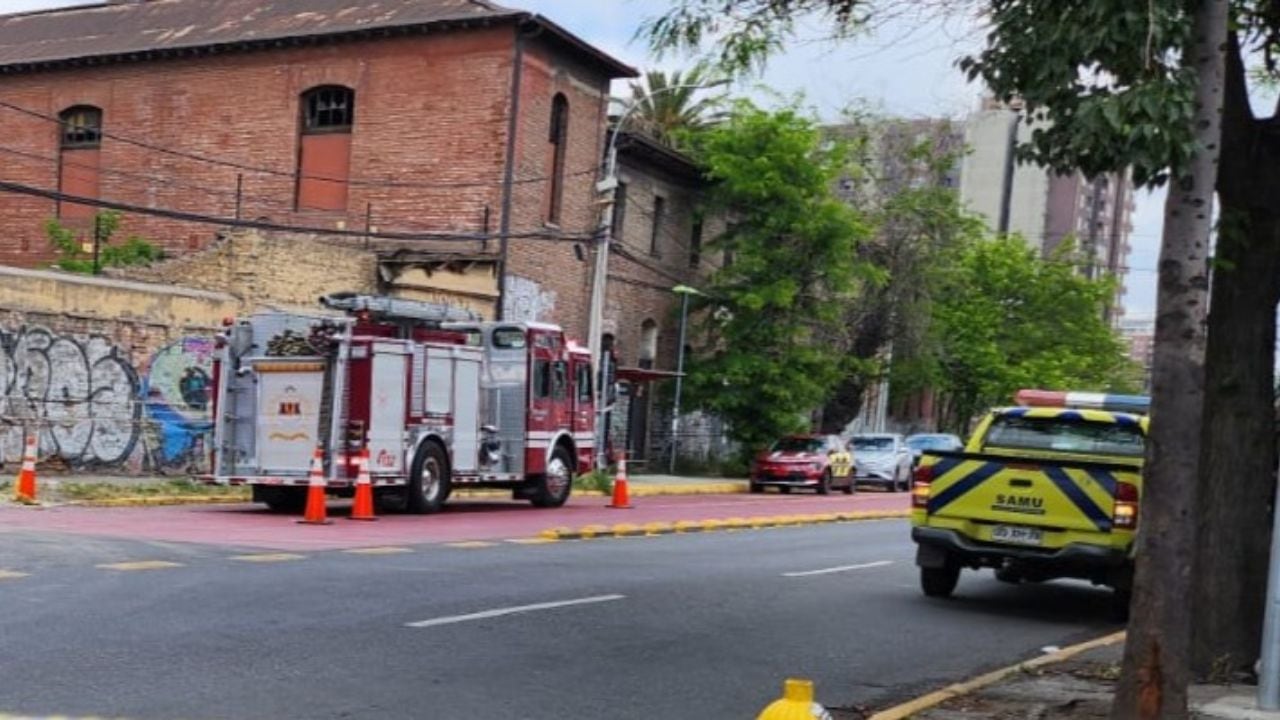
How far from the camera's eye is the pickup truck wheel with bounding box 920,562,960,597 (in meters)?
13.4

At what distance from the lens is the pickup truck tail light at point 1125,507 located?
38.5 ft

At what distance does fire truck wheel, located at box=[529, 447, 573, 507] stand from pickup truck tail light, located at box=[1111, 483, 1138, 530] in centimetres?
1222

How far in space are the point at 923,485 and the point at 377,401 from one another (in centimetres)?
871

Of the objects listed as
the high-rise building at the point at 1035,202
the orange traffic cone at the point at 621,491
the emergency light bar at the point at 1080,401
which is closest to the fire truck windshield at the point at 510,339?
the orange traffic cone at the point at 621,491

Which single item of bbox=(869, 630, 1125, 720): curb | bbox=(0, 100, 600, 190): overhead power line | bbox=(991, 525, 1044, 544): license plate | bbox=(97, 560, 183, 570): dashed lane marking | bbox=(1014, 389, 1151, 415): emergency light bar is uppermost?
bbox=(0, 100, 600, 190): overhead power line

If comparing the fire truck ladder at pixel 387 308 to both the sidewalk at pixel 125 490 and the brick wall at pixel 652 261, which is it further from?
the brick wall at pixel 652 261

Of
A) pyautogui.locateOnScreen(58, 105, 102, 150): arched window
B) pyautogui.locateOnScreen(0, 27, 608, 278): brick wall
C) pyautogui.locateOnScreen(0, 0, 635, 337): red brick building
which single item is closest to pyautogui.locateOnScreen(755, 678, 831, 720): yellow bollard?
pyautogui.locateOnScreen(0, 0, 635, 337): red brick building

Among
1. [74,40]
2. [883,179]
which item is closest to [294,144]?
[74,40]

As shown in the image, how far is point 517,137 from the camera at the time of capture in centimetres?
3025

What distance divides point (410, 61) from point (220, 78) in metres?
5.46

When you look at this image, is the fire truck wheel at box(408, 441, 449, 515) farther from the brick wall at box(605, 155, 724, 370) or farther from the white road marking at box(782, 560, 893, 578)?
the brick wall at box(605, 155, 724, 370)

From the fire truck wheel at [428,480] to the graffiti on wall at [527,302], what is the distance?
978cm

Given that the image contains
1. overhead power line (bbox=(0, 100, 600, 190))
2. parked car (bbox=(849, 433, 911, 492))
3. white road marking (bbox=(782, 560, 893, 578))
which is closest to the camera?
white road marking (bbox=(782, 560, 893, 578))

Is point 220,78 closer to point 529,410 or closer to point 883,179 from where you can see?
point 529,410
